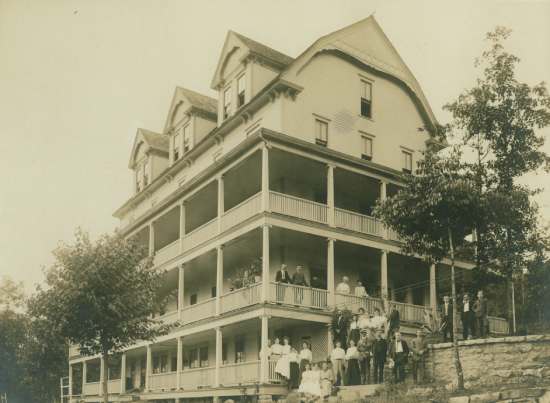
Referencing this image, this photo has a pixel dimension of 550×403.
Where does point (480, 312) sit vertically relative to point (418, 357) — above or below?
above

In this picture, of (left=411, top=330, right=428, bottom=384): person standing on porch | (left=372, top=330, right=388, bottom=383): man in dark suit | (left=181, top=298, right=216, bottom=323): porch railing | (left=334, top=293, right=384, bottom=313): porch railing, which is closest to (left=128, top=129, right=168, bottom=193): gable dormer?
(left=181, top=298, right=216, bottom=323): porch railing

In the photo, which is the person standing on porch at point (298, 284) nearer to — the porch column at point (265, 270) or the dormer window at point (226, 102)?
the porch column at point (265, 270)

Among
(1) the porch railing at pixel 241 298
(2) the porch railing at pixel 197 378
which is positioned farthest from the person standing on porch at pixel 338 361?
(2) the porch railing at pixel 197 378

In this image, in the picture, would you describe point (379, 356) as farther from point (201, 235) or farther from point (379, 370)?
point (201, 235)

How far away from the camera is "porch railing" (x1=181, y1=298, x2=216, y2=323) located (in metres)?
26.9

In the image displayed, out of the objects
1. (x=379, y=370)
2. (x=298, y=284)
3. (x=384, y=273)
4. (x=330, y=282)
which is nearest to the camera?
(x=379, y=370)

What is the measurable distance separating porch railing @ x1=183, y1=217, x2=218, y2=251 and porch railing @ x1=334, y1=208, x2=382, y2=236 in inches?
195

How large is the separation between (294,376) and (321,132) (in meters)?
10.5

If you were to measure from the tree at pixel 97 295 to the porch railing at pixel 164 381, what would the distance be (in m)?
4.67

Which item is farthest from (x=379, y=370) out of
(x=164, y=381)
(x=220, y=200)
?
(x=164, y=381)

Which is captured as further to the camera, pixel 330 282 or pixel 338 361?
pixel 330 282

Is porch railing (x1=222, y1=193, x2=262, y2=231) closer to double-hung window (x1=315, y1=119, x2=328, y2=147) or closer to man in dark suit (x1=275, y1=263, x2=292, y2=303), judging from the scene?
man in dark suit (x1=275, y1=263, x2=292, y2=303)

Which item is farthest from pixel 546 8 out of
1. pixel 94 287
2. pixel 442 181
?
pixel 94 287

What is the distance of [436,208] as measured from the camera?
1884cm
